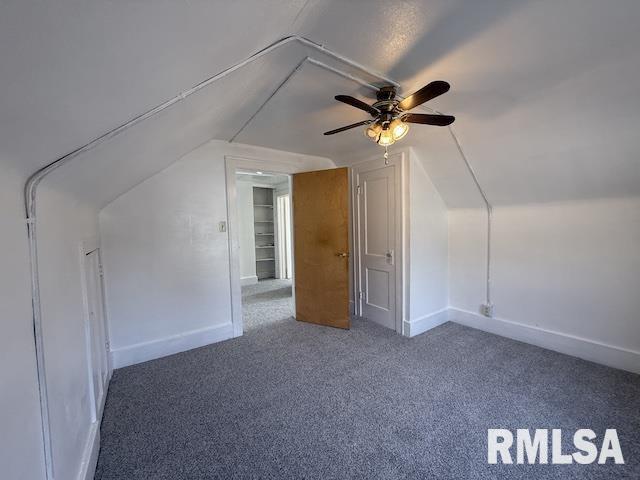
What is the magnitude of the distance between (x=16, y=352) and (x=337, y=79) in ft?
6.36

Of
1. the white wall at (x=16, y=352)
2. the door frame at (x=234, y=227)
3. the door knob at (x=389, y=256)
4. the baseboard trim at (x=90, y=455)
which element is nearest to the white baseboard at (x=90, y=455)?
the baseboard trim at (x=90, y=455)

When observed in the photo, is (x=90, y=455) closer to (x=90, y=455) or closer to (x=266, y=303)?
(x=90, y=455)

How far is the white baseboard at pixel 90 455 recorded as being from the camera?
121 centimetres

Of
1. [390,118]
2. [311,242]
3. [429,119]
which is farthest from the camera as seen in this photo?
[311,242]

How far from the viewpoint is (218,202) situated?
281 cm

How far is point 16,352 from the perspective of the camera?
0.74 meters

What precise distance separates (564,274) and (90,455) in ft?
12.4

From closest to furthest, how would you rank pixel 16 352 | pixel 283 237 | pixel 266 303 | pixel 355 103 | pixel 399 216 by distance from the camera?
1. pixel 16 352
2. pixel 355 103
3. pixel 399 216
4. pixel 266 303
5. pixel 283 237

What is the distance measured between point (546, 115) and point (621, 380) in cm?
214

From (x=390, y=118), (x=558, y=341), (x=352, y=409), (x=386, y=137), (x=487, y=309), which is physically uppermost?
(x=390, y=118)

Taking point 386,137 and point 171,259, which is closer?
point 386,137

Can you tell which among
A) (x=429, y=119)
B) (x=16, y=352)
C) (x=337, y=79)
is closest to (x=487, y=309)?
(x=429, y=119)

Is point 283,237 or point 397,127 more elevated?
point 397,127

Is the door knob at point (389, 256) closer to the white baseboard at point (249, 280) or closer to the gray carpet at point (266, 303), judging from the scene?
the gray carpet at point (266, 303)
